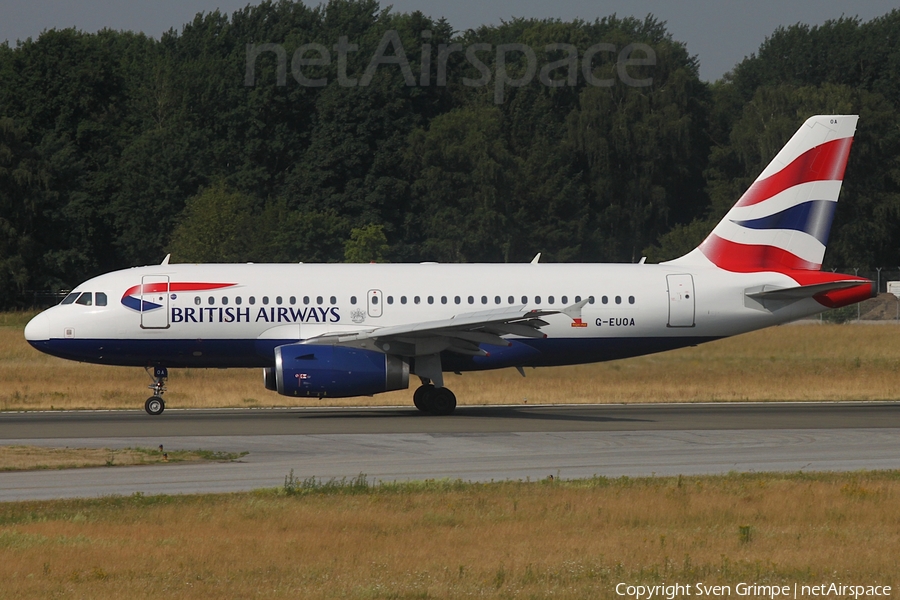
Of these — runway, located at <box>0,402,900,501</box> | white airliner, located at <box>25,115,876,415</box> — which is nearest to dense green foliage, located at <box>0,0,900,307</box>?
white airliner, located at <box>25,115,876,415</box>

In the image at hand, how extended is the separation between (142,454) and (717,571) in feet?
40.5

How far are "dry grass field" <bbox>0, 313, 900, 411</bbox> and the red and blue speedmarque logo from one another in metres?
3.97

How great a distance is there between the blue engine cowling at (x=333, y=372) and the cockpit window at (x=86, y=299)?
5.52 meters

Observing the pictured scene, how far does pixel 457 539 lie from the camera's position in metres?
13.7

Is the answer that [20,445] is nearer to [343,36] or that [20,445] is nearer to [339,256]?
[339,256]

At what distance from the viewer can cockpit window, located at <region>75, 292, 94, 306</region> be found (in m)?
30.3

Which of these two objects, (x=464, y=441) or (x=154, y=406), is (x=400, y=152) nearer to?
(x=154, y=406)

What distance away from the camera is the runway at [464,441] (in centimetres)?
1903

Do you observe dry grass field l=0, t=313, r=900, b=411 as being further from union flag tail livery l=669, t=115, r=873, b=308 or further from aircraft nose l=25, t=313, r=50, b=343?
union flag tail livery l=669, t=115, r=873, b=308

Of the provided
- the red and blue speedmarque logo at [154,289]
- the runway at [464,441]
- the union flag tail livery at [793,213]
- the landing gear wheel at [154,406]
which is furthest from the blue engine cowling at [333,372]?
the union flag tail livery at [793,213]

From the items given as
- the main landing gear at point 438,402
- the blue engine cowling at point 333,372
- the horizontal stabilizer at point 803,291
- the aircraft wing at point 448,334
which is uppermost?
the horizontal stabilizer at point 803,291

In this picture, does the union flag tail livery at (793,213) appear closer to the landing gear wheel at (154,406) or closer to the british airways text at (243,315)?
the british airways text at (243,315)

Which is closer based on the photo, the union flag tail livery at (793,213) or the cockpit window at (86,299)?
the cockpit window at (86,299)

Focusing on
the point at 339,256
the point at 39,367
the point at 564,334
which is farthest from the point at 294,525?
the point at 339,256
